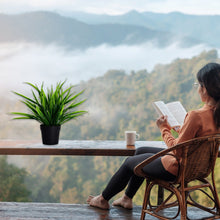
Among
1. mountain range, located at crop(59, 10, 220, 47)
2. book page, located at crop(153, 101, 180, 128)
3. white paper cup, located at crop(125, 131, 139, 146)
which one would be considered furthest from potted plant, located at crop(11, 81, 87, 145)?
mountain range, located at crop(59, 10, 220, 47)

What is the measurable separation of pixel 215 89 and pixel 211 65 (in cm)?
15

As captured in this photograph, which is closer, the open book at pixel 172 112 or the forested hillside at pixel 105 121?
the open book at pixel 172 112

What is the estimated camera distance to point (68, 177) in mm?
8906

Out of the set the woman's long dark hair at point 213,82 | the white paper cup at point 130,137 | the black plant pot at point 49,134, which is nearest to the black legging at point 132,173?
the white paper cup at point 130,137

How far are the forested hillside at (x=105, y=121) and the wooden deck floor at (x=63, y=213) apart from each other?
5076 mm

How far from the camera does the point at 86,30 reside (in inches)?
323

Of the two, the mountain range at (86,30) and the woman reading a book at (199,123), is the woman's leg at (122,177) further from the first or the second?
the mountain range at (86,30)

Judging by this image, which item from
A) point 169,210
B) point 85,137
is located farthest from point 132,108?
point 169,210

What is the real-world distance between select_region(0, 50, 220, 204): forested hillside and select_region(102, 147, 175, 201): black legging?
5.09 meters

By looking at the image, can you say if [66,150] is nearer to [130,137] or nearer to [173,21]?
[130,137]

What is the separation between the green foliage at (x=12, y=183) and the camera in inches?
332

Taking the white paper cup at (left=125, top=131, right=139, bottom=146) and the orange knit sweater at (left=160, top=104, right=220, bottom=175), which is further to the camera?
the white paper cup at (left=125, top=131, right=139, bottom=146)

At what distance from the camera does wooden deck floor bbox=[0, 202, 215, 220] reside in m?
2.61

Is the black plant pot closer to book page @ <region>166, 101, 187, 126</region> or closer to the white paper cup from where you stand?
the white paper cup
